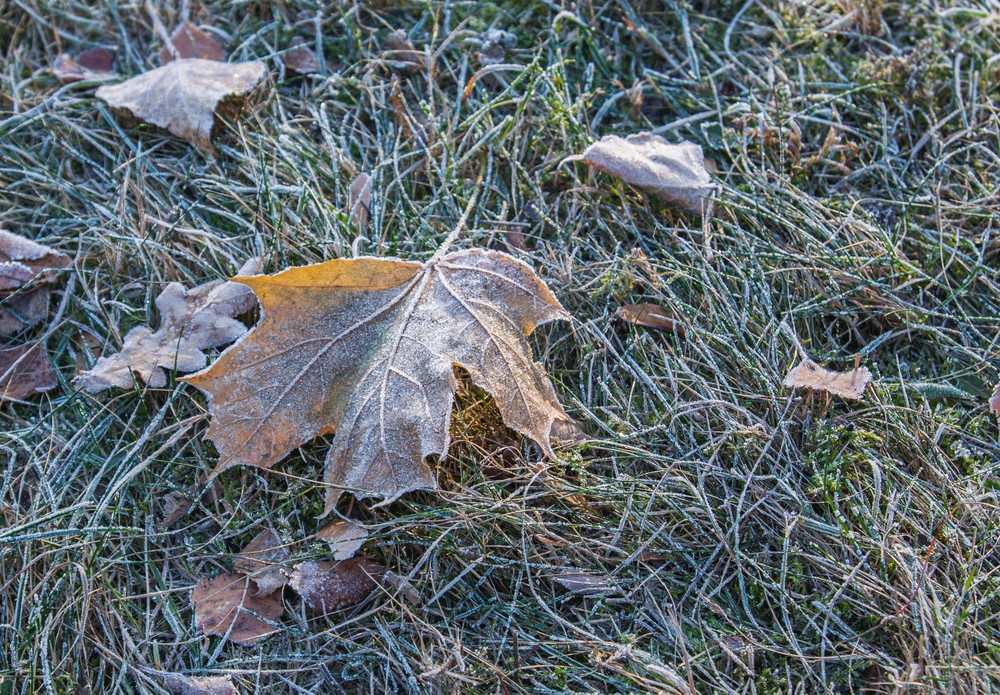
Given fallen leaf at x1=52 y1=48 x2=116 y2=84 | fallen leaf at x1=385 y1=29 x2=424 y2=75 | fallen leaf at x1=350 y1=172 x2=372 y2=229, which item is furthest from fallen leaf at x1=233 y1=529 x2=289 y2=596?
fallen leaf at x1=52 y1=48 x2=116 y2=84

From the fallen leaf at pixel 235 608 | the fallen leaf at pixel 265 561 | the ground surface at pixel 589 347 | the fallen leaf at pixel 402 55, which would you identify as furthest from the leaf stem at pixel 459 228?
the fallen leaf at pixel 235 608

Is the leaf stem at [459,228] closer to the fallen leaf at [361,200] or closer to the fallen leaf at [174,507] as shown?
the fallen leaf at [361,200]

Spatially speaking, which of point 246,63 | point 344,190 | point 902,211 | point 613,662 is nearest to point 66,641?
point 613,662

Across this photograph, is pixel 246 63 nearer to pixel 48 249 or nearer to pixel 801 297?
pixel 48 249

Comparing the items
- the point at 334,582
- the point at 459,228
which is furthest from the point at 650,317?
the point at 334,582

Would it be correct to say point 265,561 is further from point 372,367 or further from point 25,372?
point 25,372

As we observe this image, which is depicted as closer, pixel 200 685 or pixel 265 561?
pixel 200 685
